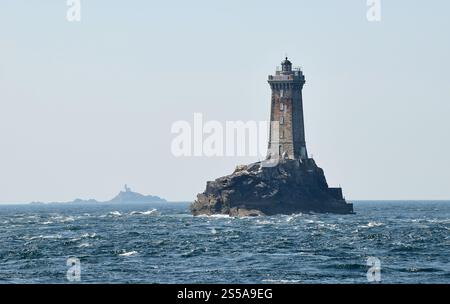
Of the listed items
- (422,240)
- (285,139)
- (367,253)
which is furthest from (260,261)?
(285,139)

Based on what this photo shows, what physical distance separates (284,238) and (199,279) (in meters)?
40.9

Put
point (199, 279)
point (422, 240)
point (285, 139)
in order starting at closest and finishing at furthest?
point (199, 279)
point (422, 240)
point (285, 139)

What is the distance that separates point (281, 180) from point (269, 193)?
326 cm

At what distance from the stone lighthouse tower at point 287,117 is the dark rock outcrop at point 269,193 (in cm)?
252

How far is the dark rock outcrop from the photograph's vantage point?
169 m

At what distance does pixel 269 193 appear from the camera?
17000 centimetres
